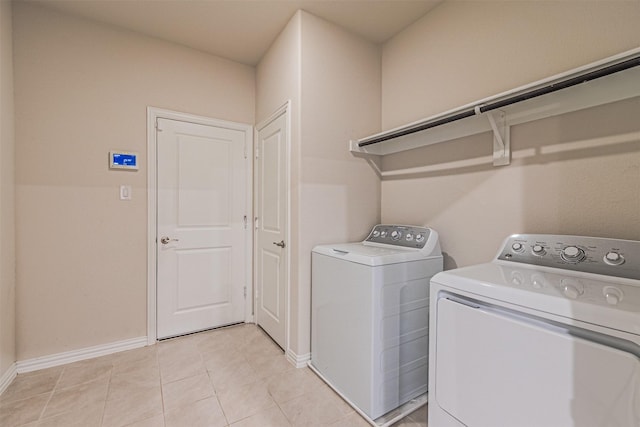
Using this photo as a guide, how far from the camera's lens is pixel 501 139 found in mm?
1572

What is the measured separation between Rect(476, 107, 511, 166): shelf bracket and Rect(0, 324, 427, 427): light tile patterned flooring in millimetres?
1515

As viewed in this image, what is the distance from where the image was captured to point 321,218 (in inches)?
84.5

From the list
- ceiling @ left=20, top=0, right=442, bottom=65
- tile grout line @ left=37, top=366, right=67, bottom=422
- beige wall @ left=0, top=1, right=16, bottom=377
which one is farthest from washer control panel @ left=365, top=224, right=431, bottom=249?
beige wall @ left=0, top=1, right=16, bottom=377

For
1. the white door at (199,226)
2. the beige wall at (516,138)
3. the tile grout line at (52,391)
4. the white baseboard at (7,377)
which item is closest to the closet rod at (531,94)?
the beige wall at (516,138)

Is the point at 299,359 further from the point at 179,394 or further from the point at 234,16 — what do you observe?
the point at 234,16

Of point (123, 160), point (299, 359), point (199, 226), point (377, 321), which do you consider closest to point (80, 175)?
point (123, 160)

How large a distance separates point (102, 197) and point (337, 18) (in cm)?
228

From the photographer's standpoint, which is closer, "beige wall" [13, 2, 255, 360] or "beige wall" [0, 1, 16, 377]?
"beige wall" [0, 1, 16, 377]

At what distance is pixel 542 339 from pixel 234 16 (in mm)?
2630

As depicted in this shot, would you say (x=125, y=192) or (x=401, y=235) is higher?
(x=125, y=192)

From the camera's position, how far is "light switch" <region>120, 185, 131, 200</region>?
7.54ft

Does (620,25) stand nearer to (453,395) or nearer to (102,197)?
(453,395)

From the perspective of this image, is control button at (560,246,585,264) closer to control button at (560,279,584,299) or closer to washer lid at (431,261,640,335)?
washer lid at (431,261,640,335)

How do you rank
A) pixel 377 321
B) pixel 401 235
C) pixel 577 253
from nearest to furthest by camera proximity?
1. pixel 577 253
2. pixel 377 321
3. pixel 401 235
